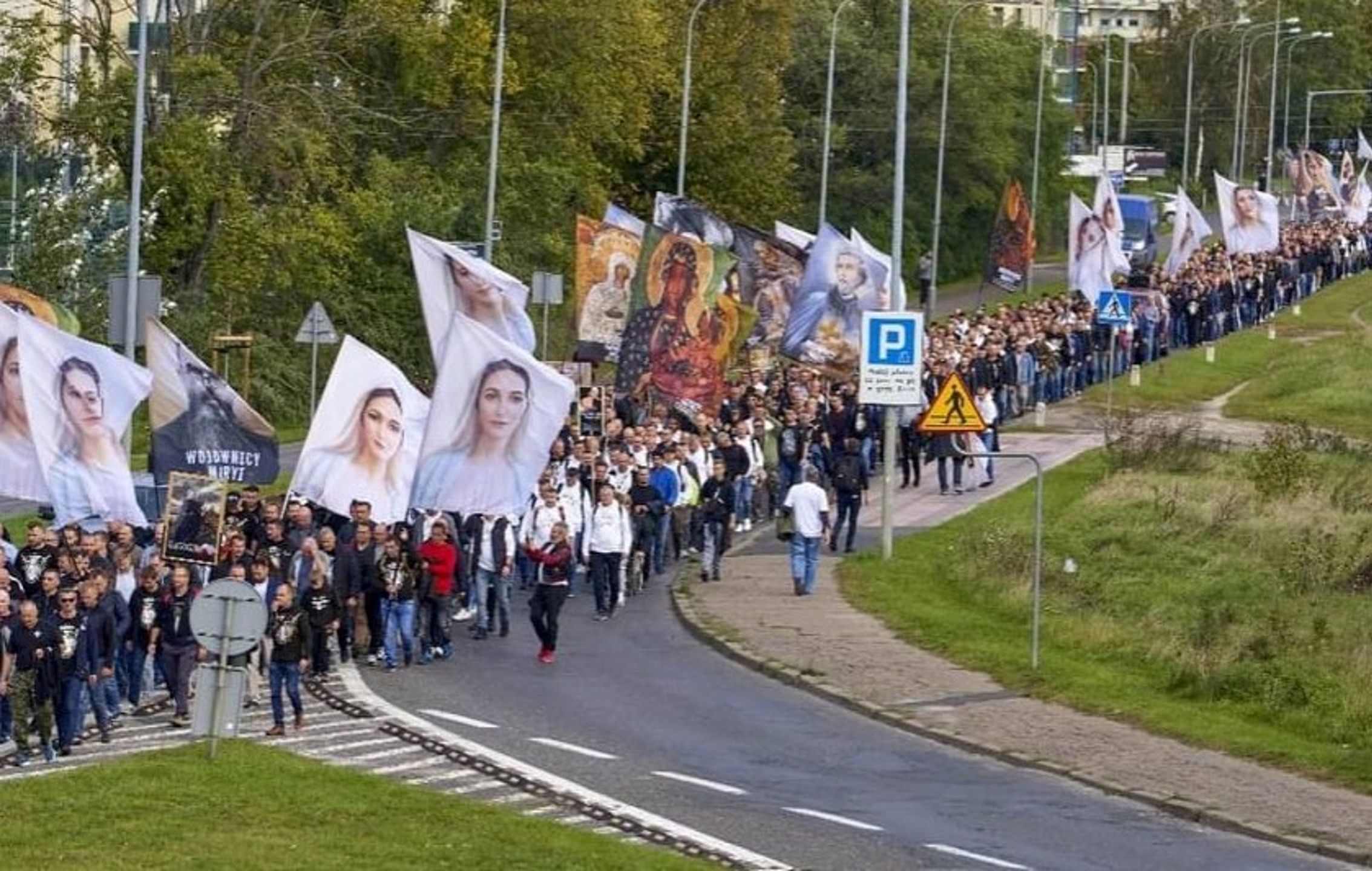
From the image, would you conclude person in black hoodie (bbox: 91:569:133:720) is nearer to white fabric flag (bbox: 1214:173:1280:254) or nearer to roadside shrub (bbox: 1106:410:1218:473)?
roadside shrub (bbox: 1106:410:1218:473)

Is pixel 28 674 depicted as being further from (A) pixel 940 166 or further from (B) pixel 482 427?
(A) pixel 940 166

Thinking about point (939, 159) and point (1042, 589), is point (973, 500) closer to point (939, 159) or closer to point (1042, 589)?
point (1042, 589)

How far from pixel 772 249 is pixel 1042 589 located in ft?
36.2

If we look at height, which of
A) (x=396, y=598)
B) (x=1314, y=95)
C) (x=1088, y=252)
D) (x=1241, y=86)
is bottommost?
(x=396, y=598)

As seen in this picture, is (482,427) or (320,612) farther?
(482,427)

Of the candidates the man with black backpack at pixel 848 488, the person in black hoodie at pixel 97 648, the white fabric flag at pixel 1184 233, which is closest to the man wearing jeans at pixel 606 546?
the man with black backpack at pixel 848 488

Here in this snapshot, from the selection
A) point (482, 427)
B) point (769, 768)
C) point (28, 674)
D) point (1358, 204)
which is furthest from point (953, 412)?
point (1358, 204)

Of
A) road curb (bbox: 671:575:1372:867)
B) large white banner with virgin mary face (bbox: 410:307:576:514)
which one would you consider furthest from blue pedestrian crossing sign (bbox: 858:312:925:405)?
large white banner with virgin mary face (bbox: 410:307:576:514)

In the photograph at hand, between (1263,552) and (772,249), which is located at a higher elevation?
(772,249)

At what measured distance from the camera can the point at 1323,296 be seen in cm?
8656

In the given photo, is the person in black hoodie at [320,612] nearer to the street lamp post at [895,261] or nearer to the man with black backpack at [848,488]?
the street lamp post at [895,261]

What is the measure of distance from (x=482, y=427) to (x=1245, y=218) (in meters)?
44.5

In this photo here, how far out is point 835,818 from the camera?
23047 millimetres

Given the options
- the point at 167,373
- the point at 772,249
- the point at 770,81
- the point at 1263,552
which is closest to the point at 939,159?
the point at 770,81
